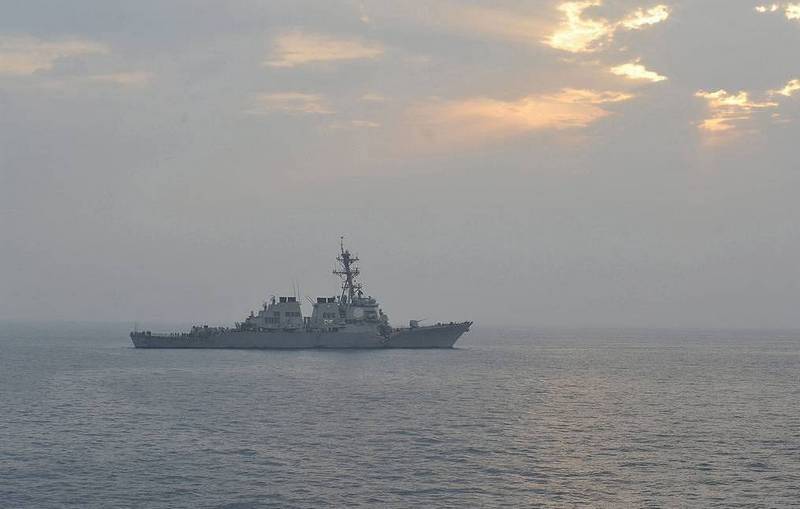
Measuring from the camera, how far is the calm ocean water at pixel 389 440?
33281mm

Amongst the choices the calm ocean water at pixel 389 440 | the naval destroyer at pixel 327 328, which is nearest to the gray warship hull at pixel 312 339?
the naval destroyer at pixel 327 328

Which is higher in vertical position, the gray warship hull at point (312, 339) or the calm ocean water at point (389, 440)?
the gray warship hull at point (312, 339)

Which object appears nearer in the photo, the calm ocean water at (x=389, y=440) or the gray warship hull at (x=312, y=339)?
the calm ocean water at (x=389, y=440)

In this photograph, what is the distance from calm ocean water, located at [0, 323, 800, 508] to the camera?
33281 millimetres

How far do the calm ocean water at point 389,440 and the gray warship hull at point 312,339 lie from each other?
2574 cm

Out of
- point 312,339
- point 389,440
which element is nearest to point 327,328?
point 312,339

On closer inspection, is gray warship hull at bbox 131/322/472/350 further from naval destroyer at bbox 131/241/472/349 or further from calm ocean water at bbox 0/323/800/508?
calm ocean water at bbox 0/323/800/508

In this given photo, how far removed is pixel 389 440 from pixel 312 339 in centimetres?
6773

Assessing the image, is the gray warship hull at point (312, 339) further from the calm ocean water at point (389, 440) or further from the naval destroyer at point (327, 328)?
the calm ocean water at point (389, 440)

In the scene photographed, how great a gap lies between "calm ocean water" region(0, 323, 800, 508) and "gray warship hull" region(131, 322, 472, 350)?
25737 millimetres

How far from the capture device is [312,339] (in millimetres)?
111125

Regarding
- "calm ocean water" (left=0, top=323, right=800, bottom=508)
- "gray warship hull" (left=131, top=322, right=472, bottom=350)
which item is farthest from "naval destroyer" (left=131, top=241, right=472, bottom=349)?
"calm ocean water" (left=0, top=323, right=800, bottom=508)

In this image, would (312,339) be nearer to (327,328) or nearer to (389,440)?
(327,328)

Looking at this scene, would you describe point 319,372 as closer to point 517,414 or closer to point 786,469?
point 517,414
